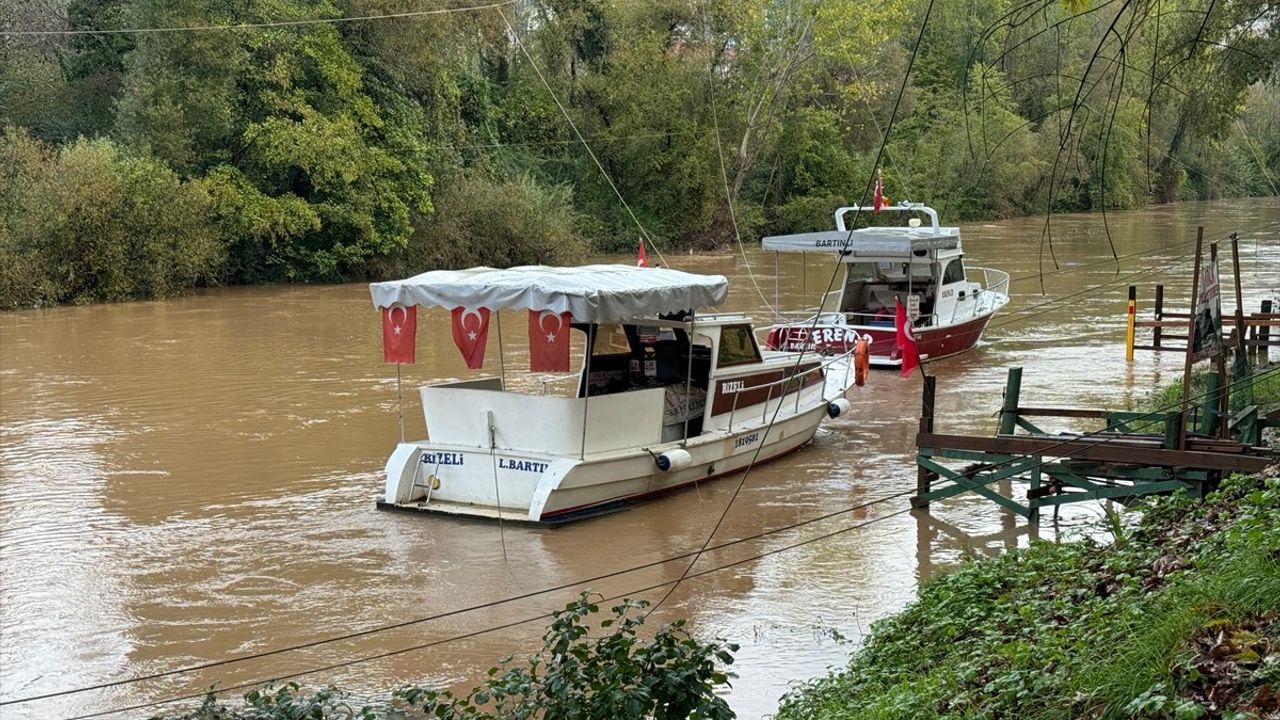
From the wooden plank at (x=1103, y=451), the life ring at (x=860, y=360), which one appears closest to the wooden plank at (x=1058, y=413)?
the wooden plank at (x=1103, y=451)

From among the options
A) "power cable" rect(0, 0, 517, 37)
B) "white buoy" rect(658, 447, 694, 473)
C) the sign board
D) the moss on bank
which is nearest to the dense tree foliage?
"power cable" rect(0, 0, 517, 37)

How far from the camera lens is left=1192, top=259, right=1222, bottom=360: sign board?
1170cm

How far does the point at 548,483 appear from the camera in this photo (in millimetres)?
13492

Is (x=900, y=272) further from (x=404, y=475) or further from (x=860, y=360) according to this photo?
(x=404, y=475)

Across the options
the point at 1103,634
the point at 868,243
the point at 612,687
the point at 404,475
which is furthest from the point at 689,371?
the point at 868,243

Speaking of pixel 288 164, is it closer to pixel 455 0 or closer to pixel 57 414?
pixel 455 0

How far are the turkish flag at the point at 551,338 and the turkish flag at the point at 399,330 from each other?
143cm

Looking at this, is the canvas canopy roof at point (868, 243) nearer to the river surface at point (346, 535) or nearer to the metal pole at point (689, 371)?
the river surface at point (346, 535)

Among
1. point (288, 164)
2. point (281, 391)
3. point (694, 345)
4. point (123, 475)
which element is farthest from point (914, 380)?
point (288, 164)

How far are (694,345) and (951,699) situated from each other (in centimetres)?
936

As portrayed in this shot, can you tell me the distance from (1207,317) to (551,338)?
620 centimetres

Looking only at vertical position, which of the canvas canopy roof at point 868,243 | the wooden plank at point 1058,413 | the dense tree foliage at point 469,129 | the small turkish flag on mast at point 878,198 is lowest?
the wooden plank at point 1058,413

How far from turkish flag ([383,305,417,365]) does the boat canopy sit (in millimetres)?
102

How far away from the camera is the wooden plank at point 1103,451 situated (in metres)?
10.7
